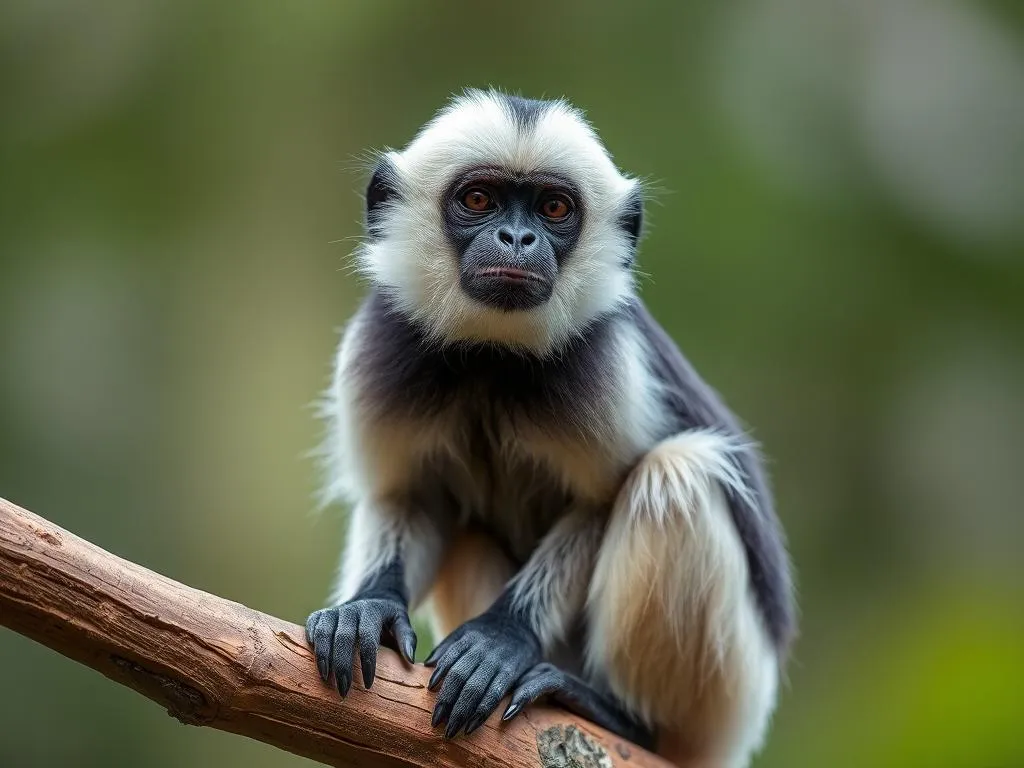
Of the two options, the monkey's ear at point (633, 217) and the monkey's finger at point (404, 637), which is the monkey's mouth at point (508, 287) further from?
the monkey's finger at point (404, 637)

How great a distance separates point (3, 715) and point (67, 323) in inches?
115

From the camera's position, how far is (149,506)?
8.80 metres

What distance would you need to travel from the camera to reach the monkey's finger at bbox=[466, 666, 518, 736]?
3.98 meters

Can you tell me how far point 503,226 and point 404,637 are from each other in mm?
1614

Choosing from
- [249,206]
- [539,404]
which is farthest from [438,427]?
[249,206]

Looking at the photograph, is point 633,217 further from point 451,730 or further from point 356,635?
point 451,730

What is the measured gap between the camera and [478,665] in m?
4.11

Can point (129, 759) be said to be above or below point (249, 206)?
below

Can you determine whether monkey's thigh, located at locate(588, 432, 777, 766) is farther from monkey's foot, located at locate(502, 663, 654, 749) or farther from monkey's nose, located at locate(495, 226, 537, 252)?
monkey's nose, located at locate(495, 226, 537, 252)

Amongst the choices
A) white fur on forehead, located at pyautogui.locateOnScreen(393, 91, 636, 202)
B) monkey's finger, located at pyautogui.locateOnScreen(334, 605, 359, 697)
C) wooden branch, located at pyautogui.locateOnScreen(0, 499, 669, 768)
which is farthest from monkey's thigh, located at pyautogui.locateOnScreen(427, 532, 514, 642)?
white fur on forehead, located at pyautogui.locateOnScreen(393, 91, 636, 202)

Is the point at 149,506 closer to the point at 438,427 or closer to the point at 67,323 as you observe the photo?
the point at 67,323

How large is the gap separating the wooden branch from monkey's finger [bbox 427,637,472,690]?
50 millimetres

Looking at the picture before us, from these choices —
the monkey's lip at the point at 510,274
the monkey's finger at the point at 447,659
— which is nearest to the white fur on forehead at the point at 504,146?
the monkey's lip at the point at 510,274

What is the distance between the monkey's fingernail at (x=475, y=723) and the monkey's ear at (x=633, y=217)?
203 centimetres
